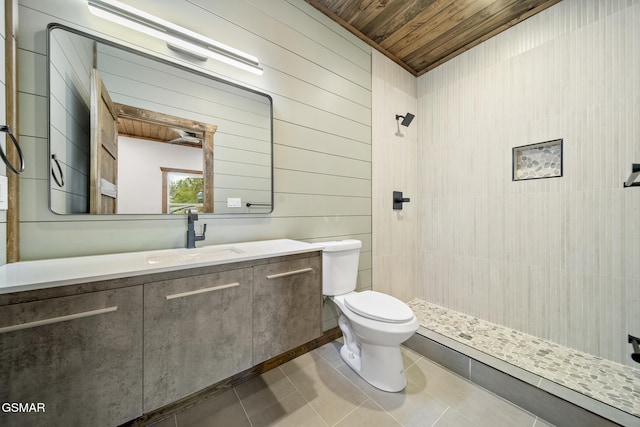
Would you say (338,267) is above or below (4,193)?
below

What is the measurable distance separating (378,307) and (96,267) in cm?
142

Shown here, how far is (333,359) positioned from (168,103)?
202cm

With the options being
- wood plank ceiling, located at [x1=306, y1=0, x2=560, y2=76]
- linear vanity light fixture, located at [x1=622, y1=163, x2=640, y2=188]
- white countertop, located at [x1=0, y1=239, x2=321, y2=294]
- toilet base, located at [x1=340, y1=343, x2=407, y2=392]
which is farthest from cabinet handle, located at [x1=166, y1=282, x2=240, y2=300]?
linear vanity light fixture, located at [x1=622, y1=163, x2=640, y2=188]

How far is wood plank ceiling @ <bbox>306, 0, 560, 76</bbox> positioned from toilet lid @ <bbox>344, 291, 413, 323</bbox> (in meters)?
2.20

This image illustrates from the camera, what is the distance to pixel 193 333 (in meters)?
0.94

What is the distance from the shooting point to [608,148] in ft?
5.04

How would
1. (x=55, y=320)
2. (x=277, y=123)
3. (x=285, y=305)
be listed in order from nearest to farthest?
(x=55, y=320), (x=285, y=305), (x=277, y=123)

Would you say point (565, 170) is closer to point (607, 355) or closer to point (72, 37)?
point (607, 355)

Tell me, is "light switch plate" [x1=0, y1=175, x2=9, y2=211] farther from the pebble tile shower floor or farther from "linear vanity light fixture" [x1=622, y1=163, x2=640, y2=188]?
"linear vanity light fixture" [x1=622, y1=163, x2=640, y2=188]

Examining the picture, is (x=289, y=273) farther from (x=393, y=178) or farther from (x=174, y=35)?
(x=393, y=178)

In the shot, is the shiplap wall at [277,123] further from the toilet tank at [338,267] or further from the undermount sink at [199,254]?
the toilet tank at [338,267]

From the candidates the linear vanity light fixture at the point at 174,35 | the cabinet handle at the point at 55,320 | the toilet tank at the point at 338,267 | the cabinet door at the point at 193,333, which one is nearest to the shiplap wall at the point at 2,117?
the linear vanity light fixture at the point at 174,35

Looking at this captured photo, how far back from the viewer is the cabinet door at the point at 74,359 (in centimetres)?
67

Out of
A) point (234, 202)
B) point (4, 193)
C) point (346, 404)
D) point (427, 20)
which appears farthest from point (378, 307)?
point (427, 20)
